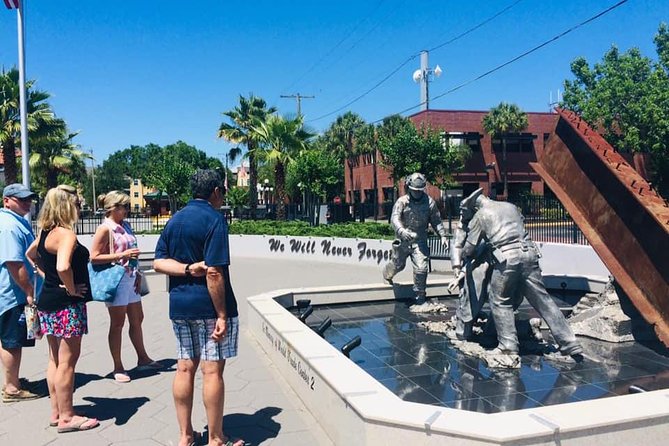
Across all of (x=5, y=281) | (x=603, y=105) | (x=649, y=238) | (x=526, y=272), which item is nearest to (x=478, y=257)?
(x=526, y=272)

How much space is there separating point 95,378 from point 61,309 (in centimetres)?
160

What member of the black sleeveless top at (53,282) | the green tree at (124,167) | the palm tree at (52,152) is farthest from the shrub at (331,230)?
the green tree at (124,167)

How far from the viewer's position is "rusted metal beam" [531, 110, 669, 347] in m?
5.12

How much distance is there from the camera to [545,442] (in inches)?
117

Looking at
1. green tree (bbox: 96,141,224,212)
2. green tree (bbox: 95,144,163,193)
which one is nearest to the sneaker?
green tree (bbox: 96,141,224,212)

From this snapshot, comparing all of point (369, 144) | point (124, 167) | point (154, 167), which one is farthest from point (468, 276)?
point (124, 167)

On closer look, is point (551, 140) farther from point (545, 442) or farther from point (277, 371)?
point (545, 442)

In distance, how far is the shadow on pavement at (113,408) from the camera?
14.5 feet

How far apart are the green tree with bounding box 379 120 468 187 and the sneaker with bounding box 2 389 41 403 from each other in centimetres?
2939

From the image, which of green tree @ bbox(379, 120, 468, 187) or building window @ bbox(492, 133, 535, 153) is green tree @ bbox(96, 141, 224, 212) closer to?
green tree @ bbox(379, 120, 468, 187)

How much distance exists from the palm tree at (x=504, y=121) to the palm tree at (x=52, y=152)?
1116 inches

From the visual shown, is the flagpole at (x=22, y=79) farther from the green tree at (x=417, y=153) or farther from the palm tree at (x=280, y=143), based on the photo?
the green tree at (x=417, y=153)

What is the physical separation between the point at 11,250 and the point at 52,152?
101ft

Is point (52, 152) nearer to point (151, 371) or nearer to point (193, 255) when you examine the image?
point (151, 371)
